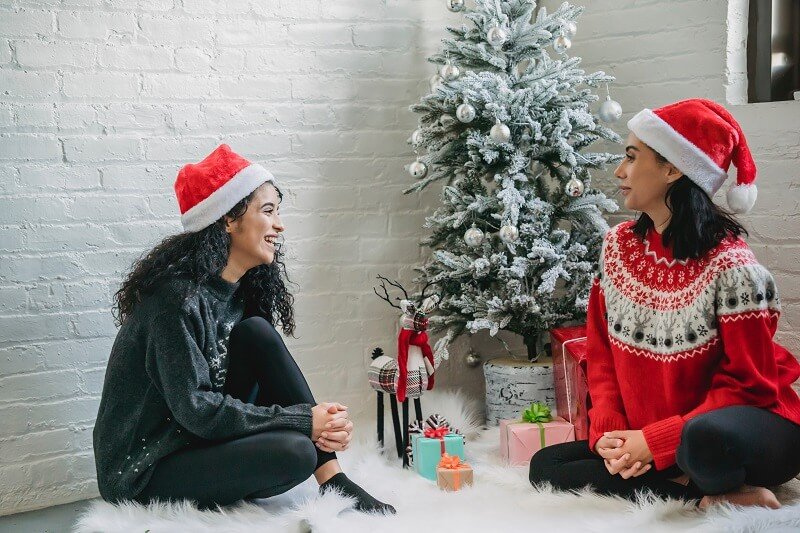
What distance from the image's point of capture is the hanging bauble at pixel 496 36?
273 cm

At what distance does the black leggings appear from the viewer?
Answer: 2195 millimetres

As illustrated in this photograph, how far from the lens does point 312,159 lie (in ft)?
9.90

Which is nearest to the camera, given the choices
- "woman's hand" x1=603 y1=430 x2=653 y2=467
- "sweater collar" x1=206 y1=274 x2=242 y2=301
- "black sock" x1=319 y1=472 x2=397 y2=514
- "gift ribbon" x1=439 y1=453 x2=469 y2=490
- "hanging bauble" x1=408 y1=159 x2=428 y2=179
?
"woman's hand" x1=603 y1=430 x2=653 y2=467

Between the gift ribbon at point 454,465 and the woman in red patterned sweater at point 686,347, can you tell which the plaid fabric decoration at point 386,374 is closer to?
the gift ribbon at point 454,465

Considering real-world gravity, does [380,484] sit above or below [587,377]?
below

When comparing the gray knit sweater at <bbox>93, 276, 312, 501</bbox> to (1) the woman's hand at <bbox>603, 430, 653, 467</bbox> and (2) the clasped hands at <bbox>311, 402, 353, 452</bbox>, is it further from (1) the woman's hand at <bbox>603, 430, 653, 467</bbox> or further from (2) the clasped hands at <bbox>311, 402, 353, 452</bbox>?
(1) the woman's hand at <bbox>603, 430, 653, 467</bbox>

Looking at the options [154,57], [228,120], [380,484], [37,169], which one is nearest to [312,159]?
[228,120]

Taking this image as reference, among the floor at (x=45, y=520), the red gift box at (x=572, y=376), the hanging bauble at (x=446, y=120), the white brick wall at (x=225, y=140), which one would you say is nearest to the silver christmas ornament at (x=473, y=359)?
the white brick wall at (x=225, y=140)

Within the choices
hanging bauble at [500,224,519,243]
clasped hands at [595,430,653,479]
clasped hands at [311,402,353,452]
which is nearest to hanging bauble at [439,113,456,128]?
hanging bauble at [500,224,519,243]

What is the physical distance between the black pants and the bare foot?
0.05 ft

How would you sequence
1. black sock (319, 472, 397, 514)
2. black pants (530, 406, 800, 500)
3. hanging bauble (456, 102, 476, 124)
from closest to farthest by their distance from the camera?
black pants (530, 406, 800, 500)
black sock (319, 472, 397, 514)
hanging bauble (456, 102, 476, 124)

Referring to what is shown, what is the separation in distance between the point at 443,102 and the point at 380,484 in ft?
3.92

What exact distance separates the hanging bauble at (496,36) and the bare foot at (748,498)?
144cm

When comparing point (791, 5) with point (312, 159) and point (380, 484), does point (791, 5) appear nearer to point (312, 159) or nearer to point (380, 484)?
point (312, 159)
